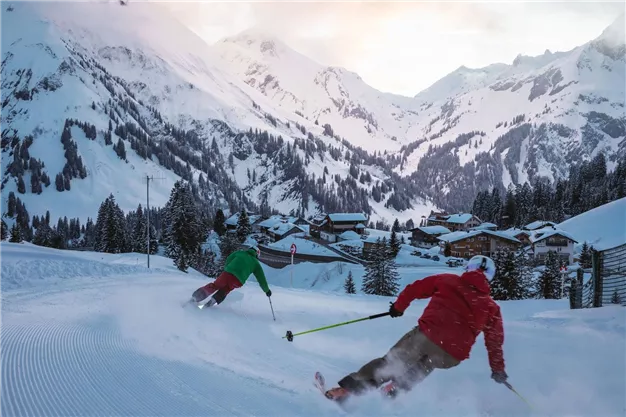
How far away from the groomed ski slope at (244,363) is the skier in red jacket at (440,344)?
0.23 meters

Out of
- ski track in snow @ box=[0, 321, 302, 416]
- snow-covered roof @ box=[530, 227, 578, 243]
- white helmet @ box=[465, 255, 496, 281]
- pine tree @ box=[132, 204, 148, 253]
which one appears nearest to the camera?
ski track in snow @ box=[0, 321, 302, 416]

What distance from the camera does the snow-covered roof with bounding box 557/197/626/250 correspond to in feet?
277

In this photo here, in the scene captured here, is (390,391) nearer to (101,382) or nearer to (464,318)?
(464,318)

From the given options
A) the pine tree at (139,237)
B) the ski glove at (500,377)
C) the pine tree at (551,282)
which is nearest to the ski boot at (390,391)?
the ski glove at (500,377)

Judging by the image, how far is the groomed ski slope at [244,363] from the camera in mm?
4102

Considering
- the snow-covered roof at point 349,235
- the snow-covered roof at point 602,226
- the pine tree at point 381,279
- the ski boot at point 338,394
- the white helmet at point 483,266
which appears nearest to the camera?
the ski boot at point 338,394

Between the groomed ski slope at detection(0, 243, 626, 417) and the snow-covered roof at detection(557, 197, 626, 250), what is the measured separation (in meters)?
91.3

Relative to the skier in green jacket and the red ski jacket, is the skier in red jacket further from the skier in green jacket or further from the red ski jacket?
the skier in green jacket

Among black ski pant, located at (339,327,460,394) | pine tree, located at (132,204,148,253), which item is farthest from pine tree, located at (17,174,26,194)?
black ski pant, located at (339,327,460,394)

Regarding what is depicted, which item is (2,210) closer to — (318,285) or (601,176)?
(318,285)

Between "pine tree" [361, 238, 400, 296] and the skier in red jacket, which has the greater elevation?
the skier in red jacket

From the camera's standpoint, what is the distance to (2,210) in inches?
6452

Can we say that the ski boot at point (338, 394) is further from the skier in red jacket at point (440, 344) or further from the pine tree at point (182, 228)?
the pine tree at point (182, 228)

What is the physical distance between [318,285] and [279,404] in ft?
164
